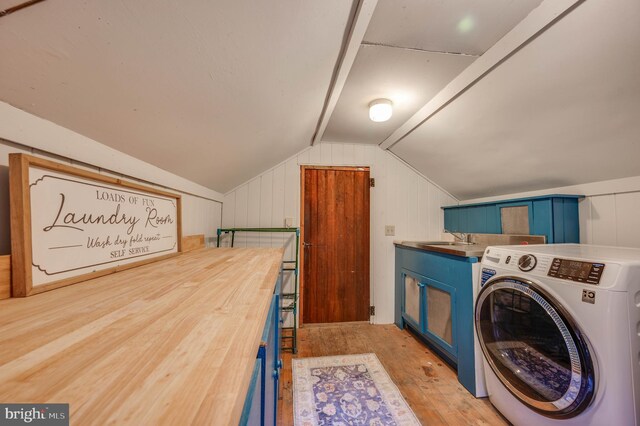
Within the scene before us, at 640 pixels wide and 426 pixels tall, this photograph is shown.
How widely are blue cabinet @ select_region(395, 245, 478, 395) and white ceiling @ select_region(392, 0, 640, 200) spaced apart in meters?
0.84

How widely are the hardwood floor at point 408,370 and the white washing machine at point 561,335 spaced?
18 cm

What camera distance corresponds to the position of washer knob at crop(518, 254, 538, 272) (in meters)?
1.12

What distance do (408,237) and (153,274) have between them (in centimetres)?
237

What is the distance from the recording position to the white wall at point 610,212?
4.69 feet

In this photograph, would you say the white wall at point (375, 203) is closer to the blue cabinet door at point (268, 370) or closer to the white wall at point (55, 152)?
the white wall at point (55, 152)

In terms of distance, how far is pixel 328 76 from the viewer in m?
1.29

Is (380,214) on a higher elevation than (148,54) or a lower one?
lower

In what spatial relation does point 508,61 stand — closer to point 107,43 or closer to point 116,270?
point 107,43

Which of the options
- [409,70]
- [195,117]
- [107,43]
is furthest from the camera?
[409,70]

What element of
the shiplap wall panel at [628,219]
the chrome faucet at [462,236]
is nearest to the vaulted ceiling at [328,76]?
the shiplap wall panel at [628,219]

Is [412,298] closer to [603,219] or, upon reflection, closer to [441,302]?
[441,302]

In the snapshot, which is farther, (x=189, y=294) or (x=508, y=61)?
(x=508, y=61)

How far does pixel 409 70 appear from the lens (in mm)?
1387

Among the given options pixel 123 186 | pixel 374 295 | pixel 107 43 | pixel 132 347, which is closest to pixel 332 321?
pixel 374 295
